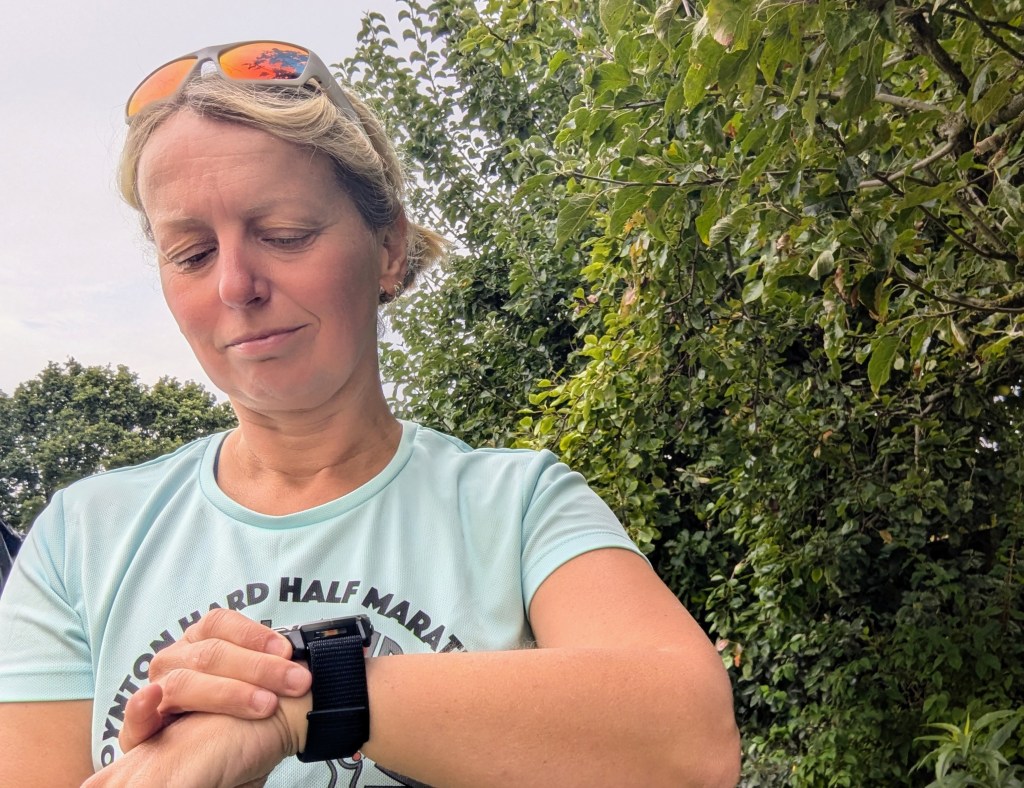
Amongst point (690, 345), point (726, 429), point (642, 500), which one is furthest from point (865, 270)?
point (642, 500)

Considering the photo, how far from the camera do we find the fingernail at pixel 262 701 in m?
0.85

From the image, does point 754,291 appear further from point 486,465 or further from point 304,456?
point 304,456

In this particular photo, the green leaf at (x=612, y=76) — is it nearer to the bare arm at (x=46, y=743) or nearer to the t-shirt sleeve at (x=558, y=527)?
the t-shirt sleeve at (x=558, y=527)

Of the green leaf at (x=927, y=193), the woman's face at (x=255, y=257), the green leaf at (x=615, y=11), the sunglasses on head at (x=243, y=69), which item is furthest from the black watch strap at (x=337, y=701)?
the green leaf at (x=927, y=193)

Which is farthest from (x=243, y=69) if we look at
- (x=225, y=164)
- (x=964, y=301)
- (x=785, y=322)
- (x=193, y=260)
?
(x=785, y=322)

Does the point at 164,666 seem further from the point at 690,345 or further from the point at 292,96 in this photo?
the point at 690,345

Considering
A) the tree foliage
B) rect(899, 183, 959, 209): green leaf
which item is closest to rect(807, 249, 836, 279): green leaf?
the tree foliage

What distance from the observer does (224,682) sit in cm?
88

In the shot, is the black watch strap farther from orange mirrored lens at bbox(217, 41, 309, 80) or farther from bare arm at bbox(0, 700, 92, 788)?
orange mirrored lens at bbox(217, 41, 309, 80)

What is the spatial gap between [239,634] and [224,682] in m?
0.05

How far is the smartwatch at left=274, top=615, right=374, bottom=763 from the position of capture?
87 cm

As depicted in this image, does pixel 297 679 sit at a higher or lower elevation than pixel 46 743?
higher

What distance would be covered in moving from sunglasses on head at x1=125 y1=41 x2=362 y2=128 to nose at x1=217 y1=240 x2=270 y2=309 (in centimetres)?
24

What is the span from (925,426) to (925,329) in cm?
117
